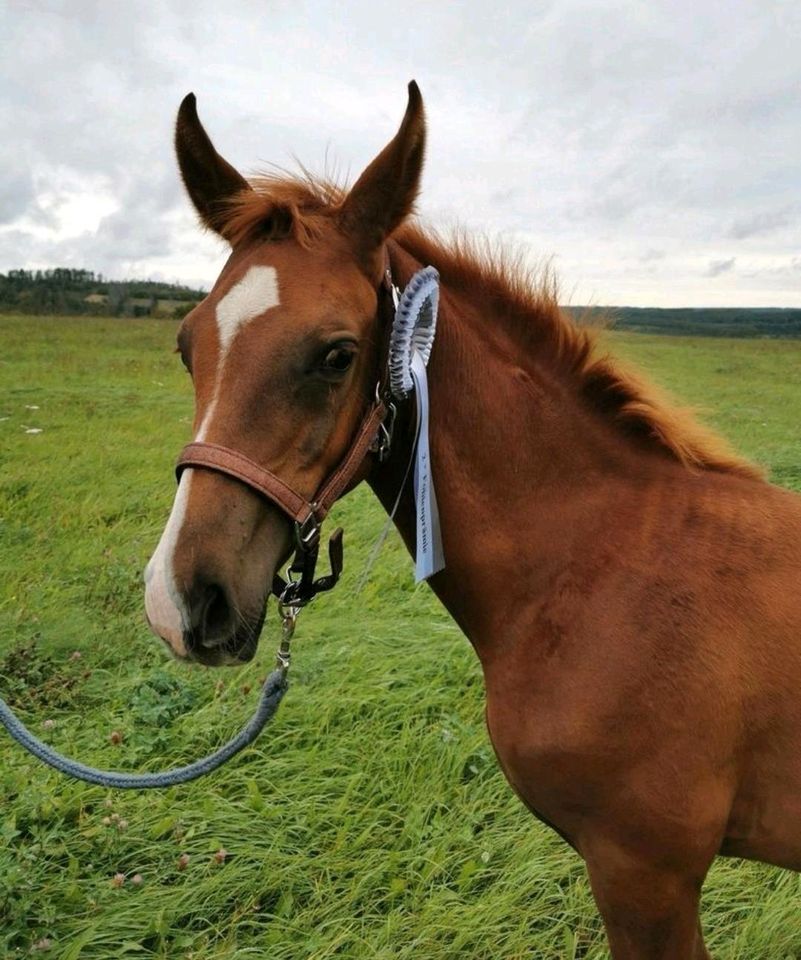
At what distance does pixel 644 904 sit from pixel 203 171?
2.31 meters

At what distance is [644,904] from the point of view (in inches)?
73.7

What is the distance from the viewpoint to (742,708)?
1843 mm

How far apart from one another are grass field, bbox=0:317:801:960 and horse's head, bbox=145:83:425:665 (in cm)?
91

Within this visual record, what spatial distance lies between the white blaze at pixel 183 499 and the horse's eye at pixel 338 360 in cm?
17

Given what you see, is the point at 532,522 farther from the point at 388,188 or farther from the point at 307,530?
the point at 388,188

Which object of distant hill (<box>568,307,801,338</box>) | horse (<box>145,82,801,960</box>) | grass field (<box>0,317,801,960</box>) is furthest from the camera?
distant hill (<box>568,307,801,338</box>)

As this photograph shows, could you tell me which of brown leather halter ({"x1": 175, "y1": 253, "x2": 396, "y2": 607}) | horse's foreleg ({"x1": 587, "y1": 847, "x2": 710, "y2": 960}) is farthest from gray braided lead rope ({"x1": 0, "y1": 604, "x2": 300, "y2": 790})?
horse's foreleg ({"x1": 587, "y1": 847, "x2": 710, "y2": 960})

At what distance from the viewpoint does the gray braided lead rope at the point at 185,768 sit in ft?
6.87

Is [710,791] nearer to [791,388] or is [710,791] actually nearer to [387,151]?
[387,151]

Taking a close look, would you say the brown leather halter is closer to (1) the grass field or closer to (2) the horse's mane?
(2) the horse's mane

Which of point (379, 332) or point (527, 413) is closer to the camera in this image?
point (379, 332)

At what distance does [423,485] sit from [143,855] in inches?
84.6

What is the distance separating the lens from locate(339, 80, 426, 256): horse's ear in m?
1.76

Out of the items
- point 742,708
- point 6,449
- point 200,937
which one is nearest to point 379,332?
point 742,708
